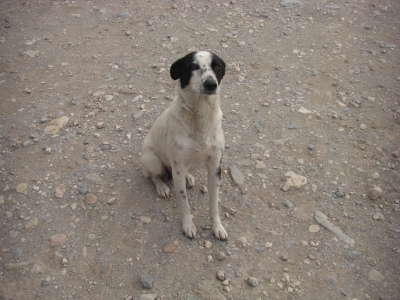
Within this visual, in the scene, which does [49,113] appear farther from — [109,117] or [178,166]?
[178,166]

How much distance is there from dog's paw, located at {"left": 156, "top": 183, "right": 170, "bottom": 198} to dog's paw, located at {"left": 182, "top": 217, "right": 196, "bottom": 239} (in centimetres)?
50

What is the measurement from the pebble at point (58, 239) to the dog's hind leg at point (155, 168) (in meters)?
1.17

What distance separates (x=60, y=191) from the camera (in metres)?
4.09

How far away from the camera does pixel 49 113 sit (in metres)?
5.18

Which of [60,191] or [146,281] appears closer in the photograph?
[146,281]

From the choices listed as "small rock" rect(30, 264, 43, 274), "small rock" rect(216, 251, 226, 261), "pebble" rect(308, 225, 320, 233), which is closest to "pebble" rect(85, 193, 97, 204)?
"small rock" rect(30, 264, 43, 274)

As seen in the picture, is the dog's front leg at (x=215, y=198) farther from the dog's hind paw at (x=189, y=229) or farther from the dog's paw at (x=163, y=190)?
the dog's paw at (x=163, y=190)

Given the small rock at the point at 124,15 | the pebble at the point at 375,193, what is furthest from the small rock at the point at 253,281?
the small rock at the point at 124,15

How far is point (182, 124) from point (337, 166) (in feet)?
8.13

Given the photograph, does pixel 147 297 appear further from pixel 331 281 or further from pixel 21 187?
pixel 21 187

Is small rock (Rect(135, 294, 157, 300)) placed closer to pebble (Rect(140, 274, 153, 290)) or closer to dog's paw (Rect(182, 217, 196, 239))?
pebble (Rect(140, 274, 153, 290))

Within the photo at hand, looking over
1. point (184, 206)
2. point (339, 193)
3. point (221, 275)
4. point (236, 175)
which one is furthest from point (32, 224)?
point (339, 193)

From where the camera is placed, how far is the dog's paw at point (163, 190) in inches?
162

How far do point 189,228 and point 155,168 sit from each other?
2.70ft
